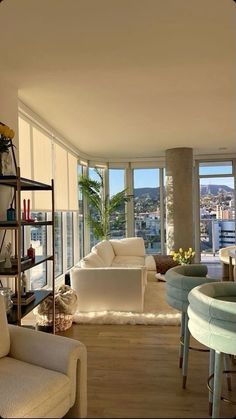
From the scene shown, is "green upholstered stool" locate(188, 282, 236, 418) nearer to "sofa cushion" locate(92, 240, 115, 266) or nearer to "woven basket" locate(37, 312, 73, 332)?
"woven basket" locate(37, 312, 73, 332)

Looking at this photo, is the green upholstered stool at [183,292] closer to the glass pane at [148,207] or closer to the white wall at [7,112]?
the white wall at [7,112]

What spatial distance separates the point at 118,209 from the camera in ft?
24.9

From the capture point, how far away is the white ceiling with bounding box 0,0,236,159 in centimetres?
200

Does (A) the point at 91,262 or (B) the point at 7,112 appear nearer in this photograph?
(B) the point at 7,112

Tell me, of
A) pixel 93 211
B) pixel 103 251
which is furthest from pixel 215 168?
pixel 103 251

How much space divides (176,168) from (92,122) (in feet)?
8.80

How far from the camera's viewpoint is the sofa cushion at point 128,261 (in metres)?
5.70

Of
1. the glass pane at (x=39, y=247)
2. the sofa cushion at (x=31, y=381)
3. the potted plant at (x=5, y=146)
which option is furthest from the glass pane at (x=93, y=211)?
the sofa cushion at (x=31, y=381)

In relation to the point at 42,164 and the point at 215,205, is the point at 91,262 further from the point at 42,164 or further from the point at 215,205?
the point at 215,205

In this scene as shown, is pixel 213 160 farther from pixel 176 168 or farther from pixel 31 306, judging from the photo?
pixel 31 306

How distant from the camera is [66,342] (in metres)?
1.77

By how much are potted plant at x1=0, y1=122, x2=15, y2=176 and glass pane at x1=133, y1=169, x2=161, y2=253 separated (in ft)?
16.8

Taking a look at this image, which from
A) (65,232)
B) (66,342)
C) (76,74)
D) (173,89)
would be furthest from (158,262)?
(66,342)

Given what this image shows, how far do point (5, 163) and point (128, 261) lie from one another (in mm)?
3664
